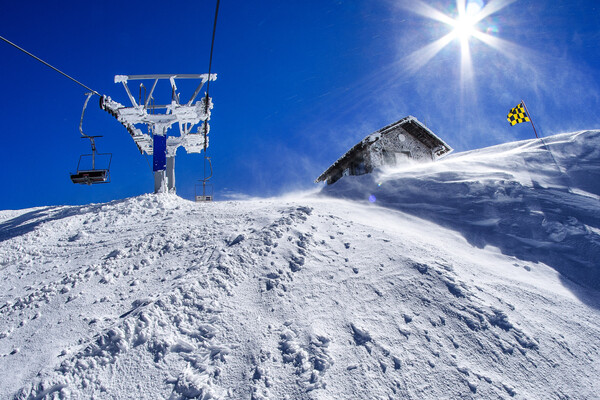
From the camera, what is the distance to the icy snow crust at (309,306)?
8.84ft

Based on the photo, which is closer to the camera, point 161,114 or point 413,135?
point 161,114

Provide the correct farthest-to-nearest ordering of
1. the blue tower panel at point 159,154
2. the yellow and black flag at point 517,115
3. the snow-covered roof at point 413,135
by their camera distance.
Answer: the snow-covered roof at point 413,135 → the yellow and black flag at point 517,115 → the blue tower panel at point 159,154

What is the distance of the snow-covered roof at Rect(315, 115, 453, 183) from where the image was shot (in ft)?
52.2

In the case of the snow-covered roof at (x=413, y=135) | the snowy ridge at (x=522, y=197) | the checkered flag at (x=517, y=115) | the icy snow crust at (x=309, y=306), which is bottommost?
the icy snow crust at (x=309, y=306)

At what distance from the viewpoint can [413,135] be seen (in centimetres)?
1800

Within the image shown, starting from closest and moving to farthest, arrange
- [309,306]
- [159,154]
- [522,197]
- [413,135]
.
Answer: [309,306] < [522,197] < [159,154] < [413,135]

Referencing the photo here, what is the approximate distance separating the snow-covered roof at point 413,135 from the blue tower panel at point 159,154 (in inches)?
390

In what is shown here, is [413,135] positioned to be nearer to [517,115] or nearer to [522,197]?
[517,115]

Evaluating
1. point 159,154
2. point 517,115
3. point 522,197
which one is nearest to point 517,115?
point 517,115

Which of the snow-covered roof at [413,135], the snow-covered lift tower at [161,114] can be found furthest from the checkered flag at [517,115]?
A: the snow-covered lift tower at [161,114]

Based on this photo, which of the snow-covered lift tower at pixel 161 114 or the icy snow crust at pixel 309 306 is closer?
the icy snow crust at pixel 309 306

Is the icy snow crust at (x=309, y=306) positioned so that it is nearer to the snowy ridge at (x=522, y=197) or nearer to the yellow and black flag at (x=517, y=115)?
the snowy ridge at (x=522, y=197)

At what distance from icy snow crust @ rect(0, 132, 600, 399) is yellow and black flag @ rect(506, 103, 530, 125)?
35.0 feet

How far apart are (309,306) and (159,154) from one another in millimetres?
10721
